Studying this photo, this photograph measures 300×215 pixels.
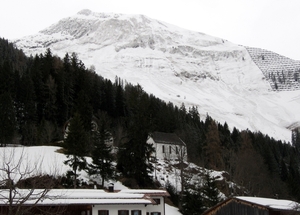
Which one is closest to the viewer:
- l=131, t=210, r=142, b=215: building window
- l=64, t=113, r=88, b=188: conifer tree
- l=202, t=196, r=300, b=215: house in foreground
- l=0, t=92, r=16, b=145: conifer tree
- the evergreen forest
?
l=202, t=196, r=300, b=215: house in foreground

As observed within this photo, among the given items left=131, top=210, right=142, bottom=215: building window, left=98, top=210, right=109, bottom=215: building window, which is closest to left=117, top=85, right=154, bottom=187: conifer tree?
left=131, top=210, right=142, bottom=215: building window

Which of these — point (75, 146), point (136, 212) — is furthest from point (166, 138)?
point (136, 212)

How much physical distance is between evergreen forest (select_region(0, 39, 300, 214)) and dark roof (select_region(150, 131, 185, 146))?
236 cm

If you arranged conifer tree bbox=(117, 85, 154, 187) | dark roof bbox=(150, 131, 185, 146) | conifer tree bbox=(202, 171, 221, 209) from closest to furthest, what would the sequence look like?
conifer tree bbox=(202, 171, 221, 209), conifer tree bbox=(117, 85, 154, 187), dark roof bbox=(150, 131, 185, 146)

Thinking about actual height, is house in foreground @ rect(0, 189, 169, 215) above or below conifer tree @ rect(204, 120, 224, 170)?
below

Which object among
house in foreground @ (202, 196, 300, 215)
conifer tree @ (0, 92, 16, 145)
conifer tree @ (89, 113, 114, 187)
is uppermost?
conifer tree @ (0, 92, 16, 145)

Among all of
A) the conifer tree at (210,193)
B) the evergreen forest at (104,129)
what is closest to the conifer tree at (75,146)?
the evergreen forest at (104,129)

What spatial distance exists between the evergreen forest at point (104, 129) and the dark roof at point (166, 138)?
2360mm

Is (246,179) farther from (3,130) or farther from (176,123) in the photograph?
(3,130)

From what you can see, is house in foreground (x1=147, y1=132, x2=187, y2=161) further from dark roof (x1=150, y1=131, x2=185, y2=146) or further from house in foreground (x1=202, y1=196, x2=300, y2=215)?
house in foreground (x1=202, y1=196, x2=300, y2=215)

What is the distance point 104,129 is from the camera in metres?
45.1

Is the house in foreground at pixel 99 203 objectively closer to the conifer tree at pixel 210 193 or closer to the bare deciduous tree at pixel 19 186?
the bare deciduous tree at pixel 19 186

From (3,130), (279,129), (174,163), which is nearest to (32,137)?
(3,130)

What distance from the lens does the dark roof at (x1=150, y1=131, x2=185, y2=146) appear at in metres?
73.4
